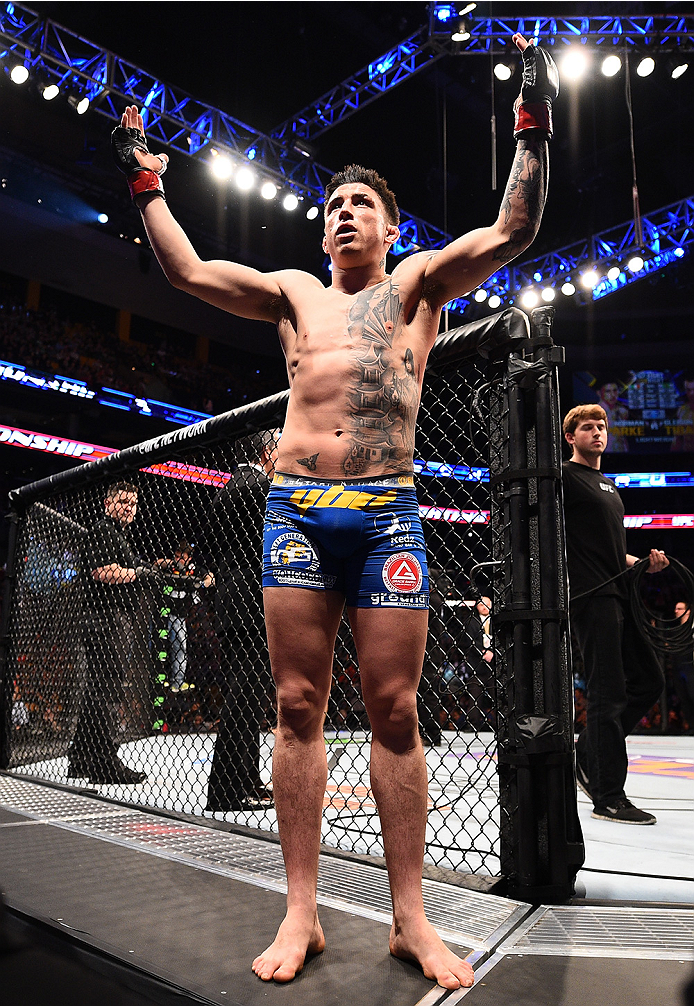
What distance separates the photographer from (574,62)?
6.73m

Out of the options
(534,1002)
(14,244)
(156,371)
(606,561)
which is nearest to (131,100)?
(14,244)

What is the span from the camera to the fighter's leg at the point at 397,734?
1.22 meters

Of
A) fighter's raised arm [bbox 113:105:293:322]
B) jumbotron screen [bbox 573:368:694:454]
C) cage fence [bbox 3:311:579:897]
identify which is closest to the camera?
fighter's raised arm [bbox 113:105:293:322]

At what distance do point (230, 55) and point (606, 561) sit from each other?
8914 millimetres

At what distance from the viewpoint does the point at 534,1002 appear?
3.30 feet

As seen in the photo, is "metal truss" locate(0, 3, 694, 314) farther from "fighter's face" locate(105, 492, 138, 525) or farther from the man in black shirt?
"fighter's face" locate(105, 492, 138, 525)

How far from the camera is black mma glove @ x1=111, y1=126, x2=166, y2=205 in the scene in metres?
1.50

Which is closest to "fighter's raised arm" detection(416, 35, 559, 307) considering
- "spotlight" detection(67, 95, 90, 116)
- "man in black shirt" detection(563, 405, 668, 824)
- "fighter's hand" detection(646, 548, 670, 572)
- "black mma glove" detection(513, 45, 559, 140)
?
"black mma glove" detection(513, 45, 559, 140)

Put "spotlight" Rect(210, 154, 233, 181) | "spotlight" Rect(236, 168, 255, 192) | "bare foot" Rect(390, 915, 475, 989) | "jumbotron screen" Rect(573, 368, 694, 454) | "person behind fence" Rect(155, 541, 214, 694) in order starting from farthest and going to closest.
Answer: "jumbotron screen" Rect(573, 368, 694, 454)
"spotlight" Rect(236, 168, 255, 192)
"spotlight" Rect(210, 154, 233, 181)
"person behind fence" Rect(155, 541, 214, 694)
"bare foot" Rect(390, 915, 475, 989)

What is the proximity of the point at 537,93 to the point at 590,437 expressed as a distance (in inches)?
61.9

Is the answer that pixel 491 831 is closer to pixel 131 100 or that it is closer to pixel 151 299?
pixel 131 100

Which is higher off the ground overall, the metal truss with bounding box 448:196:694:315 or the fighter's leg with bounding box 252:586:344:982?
the metal truss with bounding box 448:196:694:315

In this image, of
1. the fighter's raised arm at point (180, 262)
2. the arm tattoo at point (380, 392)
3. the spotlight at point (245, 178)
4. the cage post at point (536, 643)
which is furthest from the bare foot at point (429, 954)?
the spotlight at point (245, 178)

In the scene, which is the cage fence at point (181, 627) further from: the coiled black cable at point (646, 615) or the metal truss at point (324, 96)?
the metal truss at point (324, 96)
